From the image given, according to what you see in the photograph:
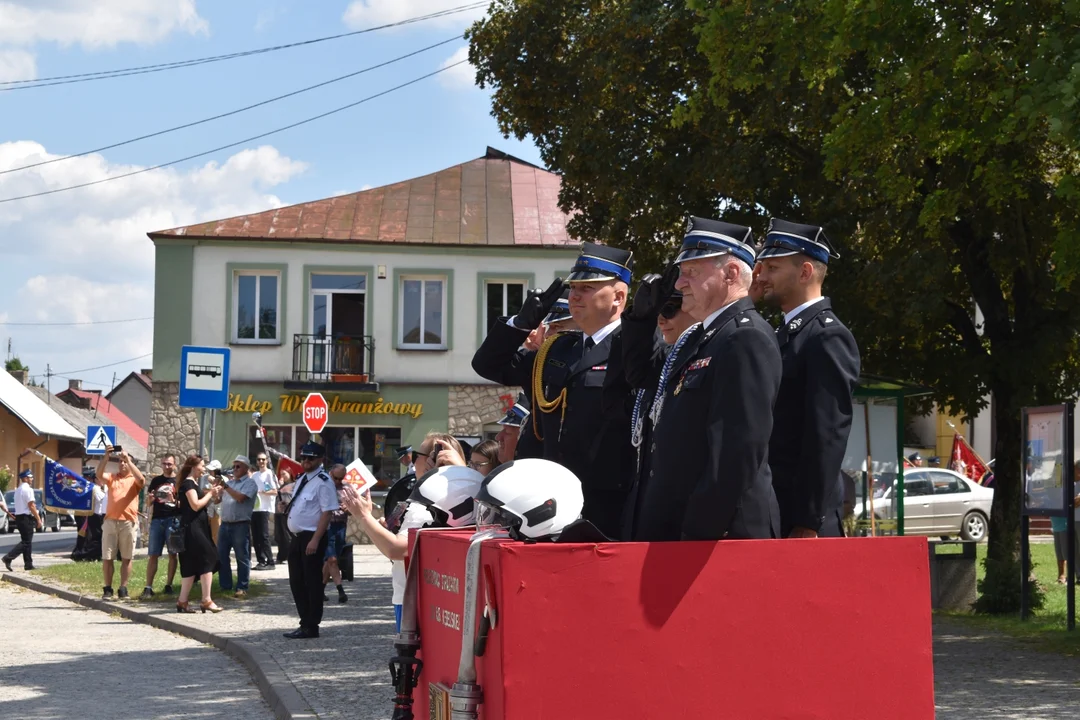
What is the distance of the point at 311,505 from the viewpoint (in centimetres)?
1386

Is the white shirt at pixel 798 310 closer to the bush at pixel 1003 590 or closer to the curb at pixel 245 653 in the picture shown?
the curb at pixel 245 653

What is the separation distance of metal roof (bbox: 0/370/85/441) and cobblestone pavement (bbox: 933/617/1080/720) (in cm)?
4802

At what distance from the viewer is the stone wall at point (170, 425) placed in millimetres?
36656

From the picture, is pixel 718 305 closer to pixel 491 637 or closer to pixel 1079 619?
pixel 491 637

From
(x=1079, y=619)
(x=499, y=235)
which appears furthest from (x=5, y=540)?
(x=1079, y=619)

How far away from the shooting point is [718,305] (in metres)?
4.59

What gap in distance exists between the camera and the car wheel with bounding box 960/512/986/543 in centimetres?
3142

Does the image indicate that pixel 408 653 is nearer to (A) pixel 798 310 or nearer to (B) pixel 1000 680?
(A) pixel 798 310

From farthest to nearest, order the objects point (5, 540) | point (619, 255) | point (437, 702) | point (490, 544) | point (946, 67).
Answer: point (5, 540) < point (946, 67) < point (619, 255) < point (437, 702) < point (490, 544)

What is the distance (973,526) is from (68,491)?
20.3 m

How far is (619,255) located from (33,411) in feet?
188

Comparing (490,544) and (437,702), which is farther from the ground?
(490,544)

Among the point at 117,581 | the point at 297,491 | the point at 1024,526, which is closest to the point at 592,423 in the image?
the point at 297,491

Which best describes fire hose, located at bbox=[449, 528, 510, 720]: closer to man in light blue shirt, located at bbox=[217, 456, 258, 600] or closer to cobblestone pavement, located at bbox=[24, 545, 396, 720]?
cobblestone pavement, located at bbox=[24, 545, 396, 720]
